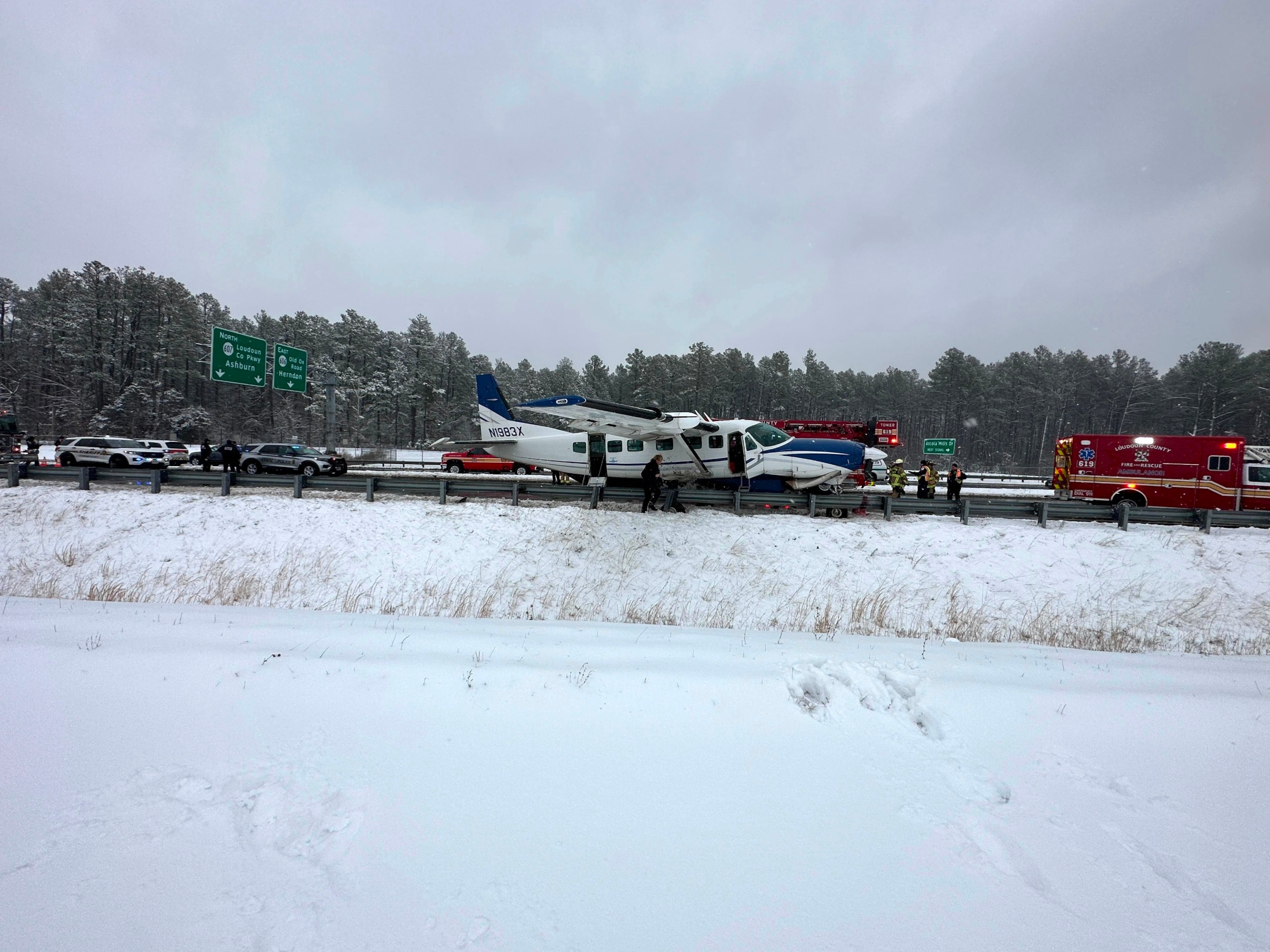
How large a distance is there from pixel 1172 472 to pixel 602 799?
2343 cm

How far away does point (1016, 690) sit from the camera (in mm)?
3643

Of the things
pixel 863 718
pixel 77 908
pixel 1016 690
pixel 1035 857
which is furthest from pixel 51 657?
pixel 1016 690

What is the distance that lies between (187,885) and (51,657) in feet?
8.75

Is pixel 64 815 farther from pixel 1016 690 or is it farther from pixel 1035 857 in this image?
pixel 1016 690

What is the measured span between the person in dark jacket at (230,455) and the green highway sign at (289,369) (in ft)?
30.8

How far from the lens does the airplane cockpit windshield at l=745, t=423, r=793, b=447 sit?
55.2 feet

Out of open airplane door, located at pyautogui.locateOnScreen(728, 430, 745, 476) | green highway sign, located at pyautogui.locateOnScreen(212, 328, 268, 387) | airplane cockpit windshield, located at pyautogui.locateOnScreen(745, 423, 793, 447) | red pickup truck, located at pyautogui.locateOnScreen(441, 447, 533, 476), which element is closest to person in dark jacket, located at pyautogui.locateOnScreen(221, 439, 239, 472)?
green highway sign, located at pyautogui.locateOnScreen(212, 328, 268, 387)

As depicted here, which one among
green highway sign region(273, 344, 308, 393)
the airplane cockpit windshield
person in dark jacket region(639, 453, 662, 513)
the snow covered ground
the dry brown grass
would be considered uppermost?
green highway sign region(273, 344, 308, 393)

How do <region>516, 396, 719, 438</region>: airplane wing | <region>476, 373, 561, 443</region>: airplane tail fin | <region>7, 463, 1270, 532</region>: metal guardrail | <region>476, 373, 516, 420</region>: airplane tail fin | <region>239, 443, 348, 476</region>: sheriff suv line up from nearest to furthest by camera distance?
1. <region>516, 396, 719, 438</region>: airplane wing
2. <region>7, 463, 1270, 532</region>: metal guardrail
3. <region>476, 373, 561, 443</region>: airplane tail fin
4. <region>476, 373, 516, 420</region>: airplane tail fin
5. <region>239, 443, 348, 476</region>: sheriff suv

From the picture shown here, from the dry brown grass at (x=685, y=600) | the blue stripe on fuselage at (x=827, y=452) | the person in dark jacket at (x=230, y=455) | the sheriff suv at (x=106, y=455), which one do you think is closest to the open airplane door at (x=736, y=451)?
the blue stripe on fuselage at (x=827, y=452)

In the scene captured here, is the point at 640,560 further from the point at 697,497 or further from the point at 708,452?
the point at 708,452

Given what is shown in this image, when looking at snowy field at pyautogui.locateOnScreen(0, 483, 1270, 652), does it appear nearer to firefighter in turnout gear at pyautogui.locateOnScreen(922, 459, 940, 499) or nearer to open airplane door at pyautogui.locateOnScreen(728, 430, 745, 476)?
open airplane door at pyautogui.locateOnScreen(728, 430, 745, 476)

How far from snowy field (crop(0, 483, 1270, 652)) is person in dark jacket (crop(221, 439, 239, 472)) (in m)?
2.50

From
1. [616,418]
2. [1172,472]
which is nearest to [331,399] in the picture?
[616,418]
